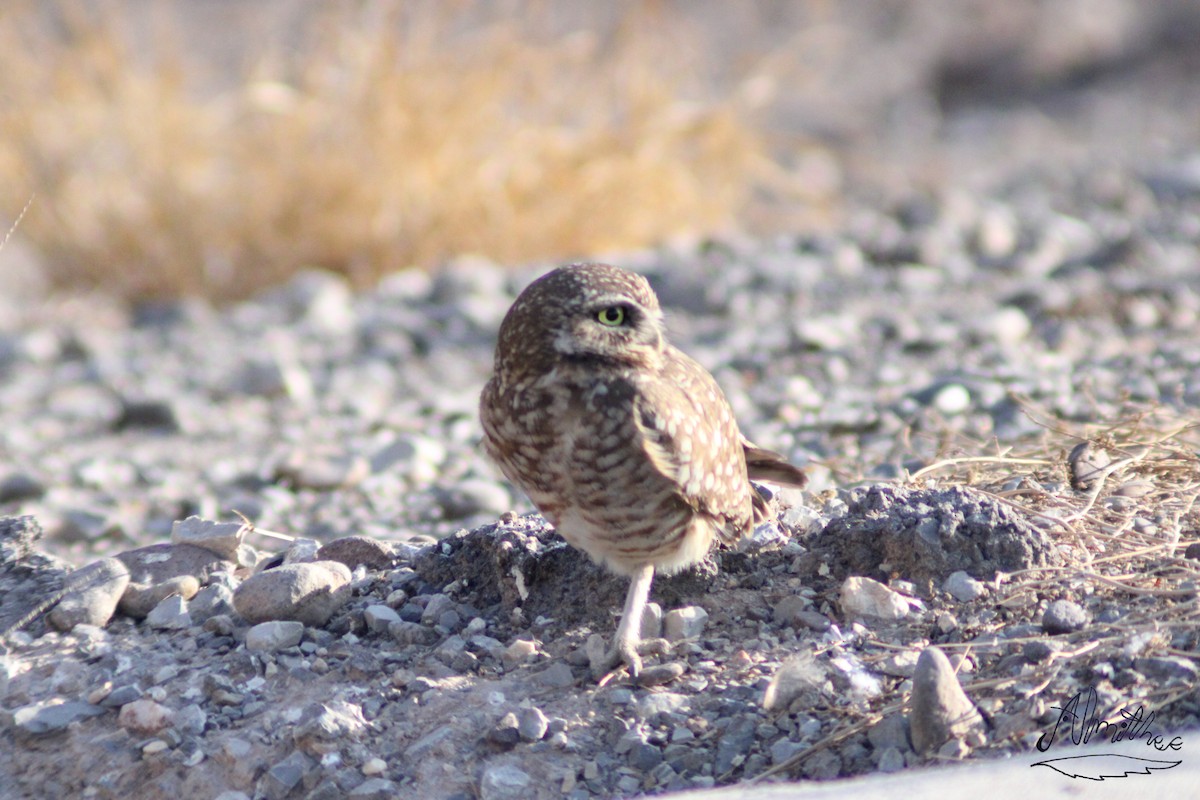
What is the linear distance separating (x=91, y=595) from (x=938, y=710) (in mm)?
1945

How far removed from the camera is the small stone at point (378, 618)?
3045 mm

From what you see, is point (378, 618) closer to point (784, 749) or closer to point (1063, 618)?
point (784, 749)

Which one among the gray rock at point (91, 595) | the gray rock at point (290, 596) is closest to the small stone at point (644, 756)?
the gray rock at point (290, 596)

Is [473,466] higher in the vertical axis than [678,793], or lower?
higher

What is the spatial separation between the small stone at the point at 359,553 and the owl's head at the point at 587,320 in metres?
0.71

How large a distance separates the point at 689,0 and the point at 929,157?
4.45 meters

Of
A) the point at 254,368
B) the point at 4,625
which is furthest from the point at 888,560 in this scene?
the point at 254,368

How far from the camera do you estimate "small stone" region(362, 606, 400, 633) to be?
3.04 meters

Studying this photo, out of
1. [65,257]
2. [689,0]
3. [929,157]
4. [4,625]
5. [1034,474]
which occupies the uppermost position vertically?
[689,0]

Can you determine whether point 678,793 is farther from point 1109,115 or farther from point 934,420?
point 1109,115

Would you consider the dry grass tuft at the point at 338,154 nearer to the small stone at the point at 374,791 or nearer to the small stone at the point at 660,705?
the small stone at the point at 660,705

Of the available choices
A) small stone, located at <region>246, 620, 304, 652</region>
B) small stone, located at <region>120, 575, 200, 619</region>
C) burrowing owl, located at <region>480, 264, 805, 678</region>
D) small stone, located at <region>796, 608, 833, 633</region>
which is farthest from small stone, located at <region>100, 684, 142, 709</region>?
small stone, located at <region>796, 608, 833, 633</region>

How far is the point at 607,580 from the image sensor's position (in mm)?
3213

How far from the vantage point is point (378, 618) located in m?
3.04
